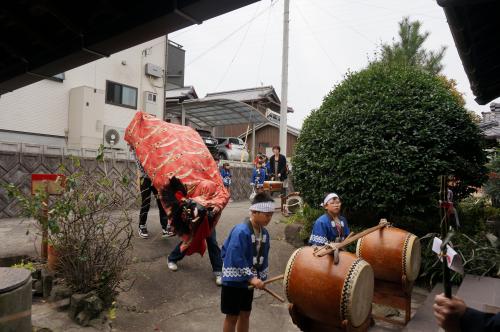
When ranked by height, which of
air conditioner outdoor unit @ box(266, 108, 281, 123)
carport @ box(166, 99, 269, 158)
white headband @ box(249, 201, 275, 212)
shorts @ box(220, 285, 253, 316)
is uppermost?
air conditioner outdoor unit @ box(266, 108, 281, 123)

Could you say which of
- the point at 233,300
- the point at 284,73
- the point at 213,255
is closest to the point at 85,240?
the point at 233,300

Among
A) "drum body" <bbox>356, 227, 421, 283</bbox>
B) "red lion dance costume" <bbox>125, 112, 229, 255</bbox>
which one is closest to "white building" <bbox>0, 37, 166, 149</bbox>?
"red lion dance costume" <bbox>125, 112, 229, 255</bbox>

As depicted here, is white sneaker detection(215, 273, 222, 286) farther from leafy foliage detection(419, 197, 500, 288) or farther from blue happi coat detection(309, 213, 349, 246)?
leafy foliage detection(419, 197, 500, 288)

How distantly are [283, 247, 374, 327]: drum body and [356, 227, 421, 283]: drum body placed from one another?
109 centimetres

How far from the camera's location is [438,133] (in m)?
6.24

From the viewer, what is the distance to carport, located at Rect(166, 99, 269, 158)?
1772 cm

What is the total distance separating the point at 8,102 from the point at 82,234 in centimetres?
1170

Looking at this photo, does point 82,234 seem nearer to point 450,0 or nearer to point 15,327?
point 15,327

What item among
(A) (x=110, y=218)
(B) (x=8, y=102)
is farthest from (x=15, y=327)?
(B) (x=8, y=102)

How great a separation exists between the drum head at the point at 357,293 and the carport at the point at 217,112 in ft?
46.2

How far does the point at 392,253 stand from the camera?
15.9 ft

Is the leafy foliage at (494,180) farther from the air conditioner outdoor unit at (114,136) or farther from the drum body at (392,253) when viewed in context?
the air conditioner outdoor unit at (114,136)

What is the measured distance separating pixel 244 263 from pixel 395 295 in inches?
88.6

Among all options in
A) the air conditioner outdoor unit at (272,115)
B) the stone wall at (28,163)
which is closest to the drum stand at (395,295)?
the stone wall at (28,163)
